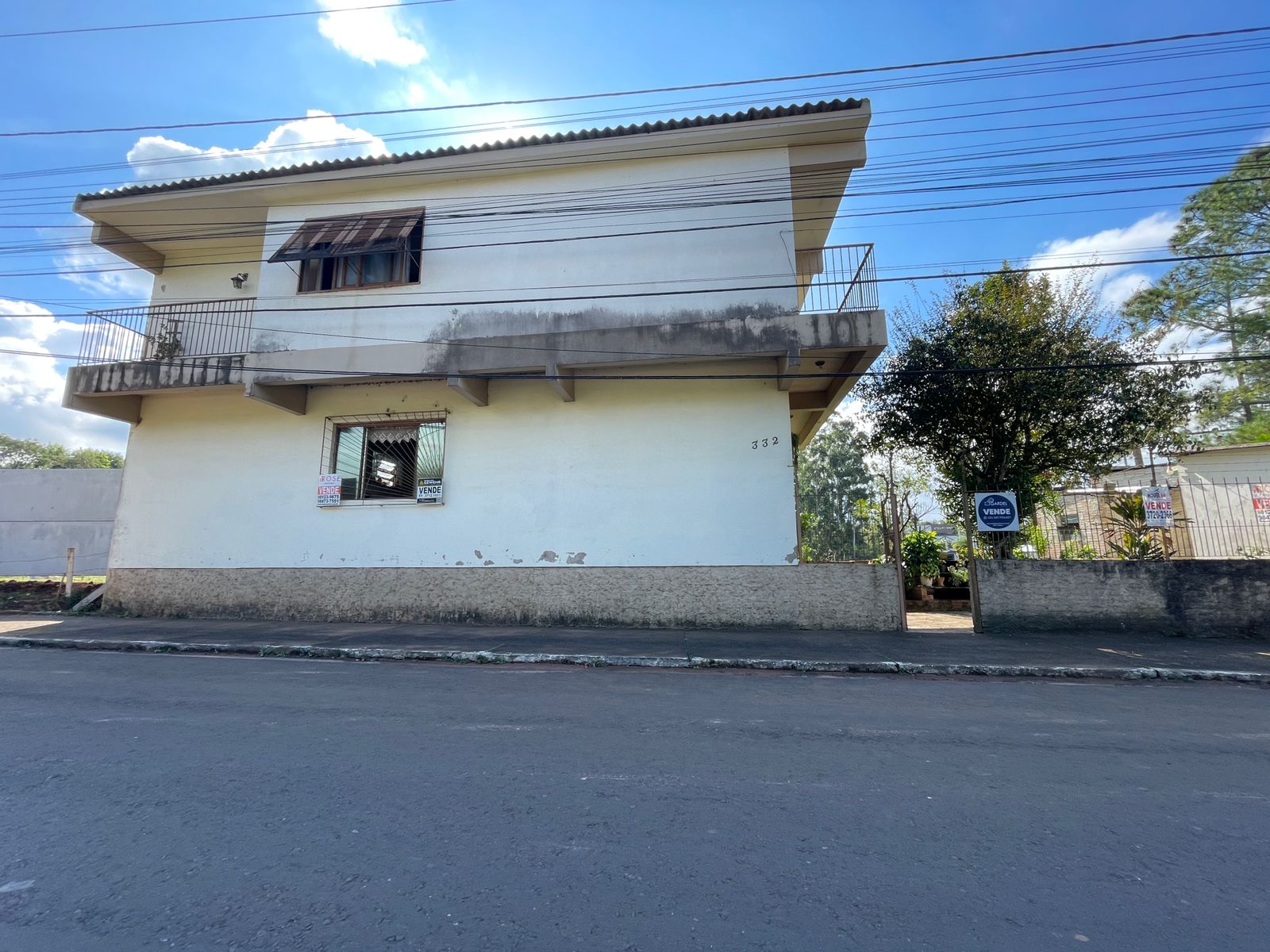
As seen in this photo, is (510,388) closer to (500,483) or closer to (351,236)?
(500,483)

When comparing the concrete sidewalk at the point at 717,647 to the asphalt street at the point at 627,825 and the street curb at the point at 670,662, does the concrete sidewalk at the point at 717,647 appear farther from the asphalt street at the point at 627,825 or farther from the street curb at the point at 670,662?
the asphalt street at the point at 627,825

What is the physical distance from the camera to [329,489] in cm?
1127

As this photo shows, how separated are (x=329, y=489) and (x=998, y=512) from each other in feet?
37.7

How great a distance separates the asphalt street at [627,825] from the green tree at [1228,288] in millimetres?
17342

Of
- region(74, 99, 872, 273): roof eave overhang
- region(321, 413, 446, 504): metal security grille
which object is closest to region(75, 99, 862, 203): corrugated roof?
region(74, 99, 872, 273): roof eave overhang

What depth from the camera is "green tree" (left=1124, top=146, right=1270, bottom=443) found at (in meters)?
17.5

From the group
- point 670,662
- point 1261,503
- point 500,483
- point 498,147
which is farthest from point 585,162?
point 1261,503

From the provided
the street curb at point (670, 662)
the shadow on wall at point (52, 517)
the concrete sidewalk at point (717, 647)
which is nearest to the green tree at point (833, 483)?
the concrete sidewalk at point (717, 647)

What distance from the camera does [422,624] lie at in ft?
34.3

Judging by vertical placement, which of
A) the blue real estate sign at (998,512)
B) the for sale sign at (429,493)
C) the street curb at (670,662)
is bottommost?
the street curb at (670,662)

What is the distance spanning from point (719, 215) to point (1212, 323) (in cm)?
1908

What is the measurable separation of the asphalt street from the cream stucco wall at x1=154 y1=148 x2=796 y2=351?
7.14 metres

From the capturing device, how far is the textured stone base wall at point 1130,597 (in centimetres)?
923

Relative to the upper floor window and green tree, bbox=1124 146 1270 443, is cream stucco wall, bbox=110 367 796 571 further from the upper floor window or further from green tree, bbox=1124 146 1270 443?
green tree, bbox=1124 146 1270 443
